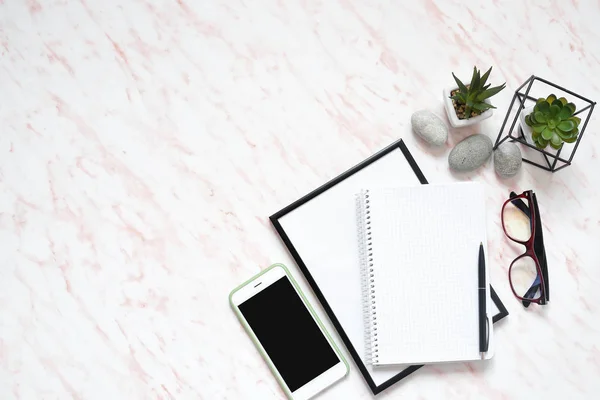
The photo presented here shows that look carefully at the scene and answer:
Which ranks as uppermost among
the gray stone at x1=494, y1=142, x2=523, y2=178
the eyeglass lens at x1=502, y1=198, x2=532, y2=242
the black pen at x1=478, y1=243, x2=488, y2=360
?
the gray stone at x1=494, y1=142, x2=523, y2=178

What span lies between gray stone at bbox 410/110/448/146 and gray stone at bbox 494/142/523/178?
0.09 metres

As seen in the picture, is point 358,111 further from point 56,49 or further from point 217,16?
point 56,49

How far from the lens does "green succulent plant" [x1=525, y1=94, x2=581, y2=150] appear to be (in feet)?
2.83

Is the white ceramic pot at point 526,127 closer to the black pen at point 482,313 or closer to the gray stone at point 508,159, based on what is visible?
the gray stone at point 508,159

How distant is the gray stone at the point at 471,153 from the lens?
0.94m

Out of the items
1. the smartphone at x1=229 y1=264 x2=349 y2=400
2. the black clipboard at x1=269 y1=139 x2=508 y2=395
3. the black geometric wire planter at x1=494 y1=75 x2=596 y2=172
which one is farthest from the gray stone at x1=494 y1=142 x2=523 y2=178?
the smartphone at x1=229 y1=264 x2=349 y2=400

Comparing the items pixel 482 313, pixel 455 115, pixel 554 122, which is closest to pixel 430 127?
pixel 455 115

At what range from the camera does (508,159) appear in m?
0.94

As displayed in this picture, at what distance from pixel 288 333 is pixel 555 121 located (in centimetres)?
50

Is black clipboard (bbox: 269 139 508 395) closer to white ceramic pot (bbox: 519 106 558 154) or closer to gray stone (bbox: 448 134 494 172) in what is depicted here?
gray stone (bbox: 448 134 494 172)

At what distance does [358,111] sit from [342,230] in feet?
0.62

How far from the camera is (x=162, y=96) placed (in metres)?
0.97

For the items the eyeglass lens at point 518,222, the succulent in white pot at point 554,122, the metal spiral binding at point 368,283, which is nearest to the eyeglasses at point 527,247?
the eyeglass lens at point 518,222

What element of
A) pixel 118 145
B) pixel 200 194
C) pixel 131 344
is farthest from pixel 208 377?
pixel 118 145
